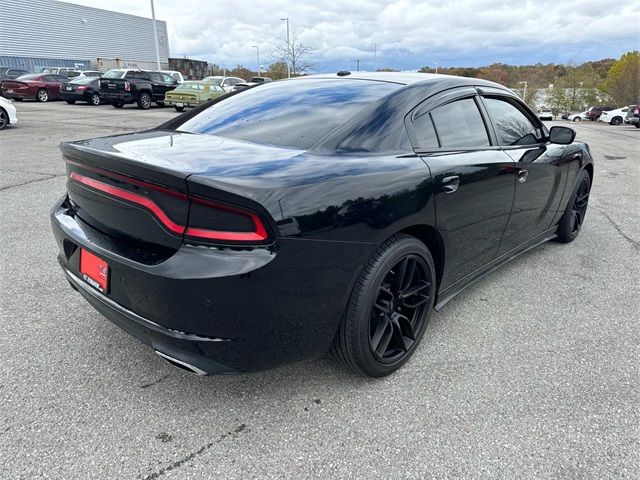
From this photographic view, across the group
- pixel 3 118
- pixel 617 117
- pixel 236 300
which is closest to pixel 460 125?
pixel 236 300

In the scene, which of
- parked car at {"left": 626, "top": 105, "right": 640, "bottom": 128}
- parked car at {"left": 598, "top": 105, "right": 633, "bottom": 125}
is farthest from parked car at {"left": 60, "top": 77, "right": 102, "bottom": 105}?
parked car at {"left": 598, "top": 105, "right": 633, "bottom": 125}

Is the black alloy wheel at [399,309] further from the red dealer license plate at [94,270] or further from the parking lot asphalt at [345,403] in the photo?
the red dealer license plate at [94,270]

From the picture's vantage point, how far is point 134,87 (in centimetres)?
2091

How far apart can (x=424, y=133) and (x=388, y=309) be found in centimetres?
101

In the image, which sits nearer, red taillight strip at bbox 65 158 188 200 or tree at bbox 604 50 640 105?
red taillight strip at bbox 65 158 188 200

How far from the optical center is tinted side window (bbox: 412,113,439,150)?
2531mm

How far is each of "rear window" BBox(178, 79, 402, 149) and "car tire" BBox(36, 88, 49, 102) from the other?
84.3 feet

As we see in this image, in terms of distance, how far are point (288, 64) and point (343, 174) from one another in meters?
32.4

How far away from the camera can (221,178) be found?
5.88 feet

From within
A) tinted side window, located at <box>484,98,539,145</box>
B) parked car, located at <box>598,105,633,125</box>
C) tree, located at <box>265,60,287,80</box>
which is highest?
tree, located at <box>265,60,287,80</box>

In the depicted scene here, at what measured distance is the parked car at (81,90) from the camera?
22188 mm

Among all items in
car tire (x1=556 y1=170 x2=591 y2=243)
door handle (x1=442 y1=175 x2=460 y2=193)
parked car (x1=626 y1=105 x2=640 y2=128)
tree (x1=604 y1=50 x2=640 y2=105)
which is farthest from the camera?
tree (x1=604 y1=50 x2=640 y2=105)

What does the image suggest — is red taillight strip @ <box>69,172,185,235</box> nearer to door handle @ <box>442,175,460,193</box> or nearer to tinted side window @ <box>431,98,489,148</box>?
door handle @ <box>442,175,460,193</box>

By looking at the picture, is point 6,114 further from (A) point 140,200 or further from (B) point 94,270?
(A) point 140,200
